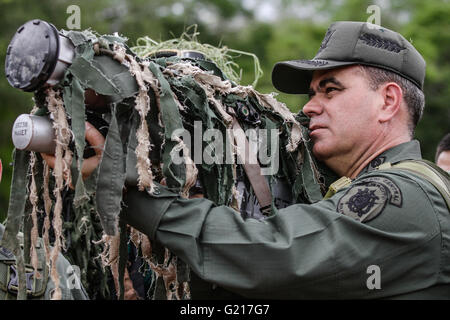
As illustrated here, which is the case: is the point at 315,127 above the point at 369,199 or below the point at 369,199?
above

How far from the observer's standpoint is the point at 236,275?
2059mm

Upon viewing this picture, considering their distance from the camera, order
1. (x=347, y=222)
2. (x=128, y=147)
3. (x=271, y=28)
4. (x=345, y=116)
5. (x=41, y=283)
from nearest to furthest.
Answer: (x=128, y=147) → (x=347, y=222) → (x=345, y=116) → (x=41, y=283) → (x=271, y=28)

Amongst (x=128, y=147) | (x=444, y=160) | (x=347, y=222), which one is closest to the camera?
(x=128, y=147)

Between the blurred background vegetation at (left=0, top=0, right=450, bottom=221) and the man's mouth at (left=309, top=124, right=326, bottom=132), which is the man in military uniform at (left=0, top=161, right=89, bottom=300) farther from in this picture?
the blurred background vegetation at (left=0, top=0, right=450, bottom=221)

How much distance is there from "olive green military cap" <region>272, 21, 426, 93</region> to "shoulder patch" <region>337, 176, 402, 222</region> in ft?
2.07

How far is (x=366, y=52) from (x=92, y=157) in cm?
131

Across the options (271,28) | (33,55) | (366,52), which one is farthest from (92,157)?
(271,28)

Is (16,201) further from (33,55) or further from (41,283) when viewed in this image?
(41,283)

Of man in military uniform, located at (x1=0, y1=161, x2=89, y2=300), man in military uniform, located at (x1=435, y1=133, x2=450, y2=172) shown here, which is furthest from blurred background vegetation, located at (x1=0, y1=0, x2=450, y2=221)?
man in military uniform, located at (x1=0, y1=161, x2=89, y2=300)

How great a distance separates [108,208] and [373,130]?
4.23 feet

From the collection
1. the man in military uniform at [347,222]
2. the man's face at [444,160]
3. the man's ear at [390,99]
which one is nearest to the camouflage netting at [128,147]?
the man in military uniform at [347,222]

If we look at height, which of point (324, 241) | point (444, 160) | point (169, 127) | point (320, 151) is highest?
point (169, 127)

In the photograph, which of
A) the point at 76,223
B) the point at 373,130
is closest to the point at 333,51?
the point at 373,130

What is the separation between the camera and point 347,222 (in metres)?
2.14
